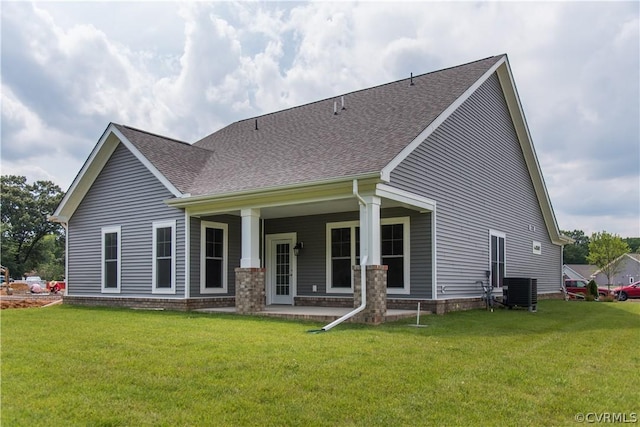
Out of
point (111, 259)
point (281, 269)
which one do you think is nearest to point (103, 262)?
point (111, 259)

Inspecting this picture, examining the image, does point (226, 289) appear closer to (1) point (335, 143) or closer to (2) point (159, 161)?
(2) point (159, 161)

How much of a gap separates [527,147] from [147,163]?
1218 centimetres

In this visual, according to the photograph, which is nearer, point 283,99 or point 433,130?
point 433,130

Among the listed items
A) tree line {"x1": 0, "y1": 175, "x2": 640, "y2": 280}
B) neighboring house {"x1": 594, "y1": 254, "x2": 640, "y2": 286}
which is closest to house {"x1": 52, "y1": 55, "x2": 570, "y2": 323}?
tree line {"x1": 0, "y1": 175, "x2": 640, "y2": 280}

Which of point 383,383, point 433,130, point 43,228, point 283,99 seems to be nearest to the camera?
point 383,383

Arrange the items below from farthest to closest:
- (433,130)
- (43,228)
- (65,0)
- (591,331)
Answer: (43,228) < (433,130) < (65,0) < (591,331)

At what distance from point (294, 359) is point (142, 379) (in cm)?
170

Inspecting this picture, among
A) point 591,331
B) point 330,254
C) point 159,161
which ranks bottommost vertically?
point 591,331

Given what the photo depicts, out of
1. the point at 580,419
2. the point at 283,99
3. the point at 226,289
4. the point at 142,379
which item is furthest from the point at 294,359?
the point at 283,99

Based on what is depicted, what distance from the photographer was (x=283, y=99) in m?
20.3

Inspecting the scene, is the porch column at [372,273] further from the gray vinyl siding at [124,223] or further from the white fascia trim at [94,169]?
the white fascia trim at [94,169]

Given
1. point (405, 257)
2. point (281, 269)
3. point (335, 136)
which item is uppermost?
point (335, 136)

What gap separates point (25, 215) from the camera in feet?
177

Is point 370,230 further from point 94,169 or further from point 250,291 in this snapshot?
point 94,169
